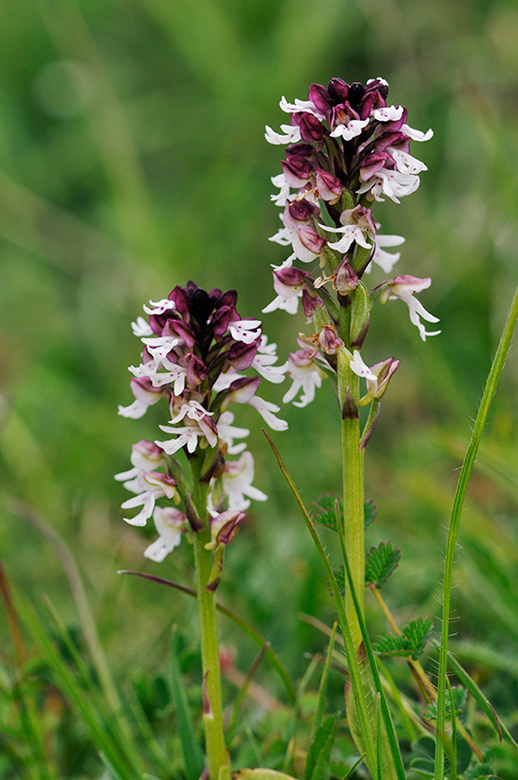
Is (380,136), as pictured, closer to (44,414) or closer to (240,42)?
(44,414)

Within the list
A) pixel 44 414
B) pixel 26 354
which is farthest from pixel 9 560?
pixel 26 354

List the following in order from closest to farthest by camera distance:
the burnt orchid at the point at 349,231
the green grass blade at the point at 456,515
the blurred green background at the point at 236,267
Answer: the green grass blade at the point at 456,515 < the burnt orchid at the point at 349,231 < the blurred green background at the point at 236,267

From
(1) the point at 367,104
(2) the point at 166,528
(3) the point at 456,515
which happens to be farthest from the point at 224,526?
(1) the point at 367,104

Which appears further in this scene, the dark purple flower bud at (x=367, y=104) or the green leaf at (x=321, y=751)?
the green leaf at (x=321, y=751)

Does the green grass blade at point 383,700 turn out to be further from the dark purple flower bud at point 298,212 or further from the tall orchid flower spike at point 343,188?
the dark purple flower bud at point 298,212

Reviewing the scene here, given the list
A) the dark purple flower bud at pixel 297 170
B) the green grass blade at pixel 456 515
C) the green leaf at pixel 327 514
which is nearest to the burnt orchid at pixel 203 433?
the green leaf at pixel 327 514

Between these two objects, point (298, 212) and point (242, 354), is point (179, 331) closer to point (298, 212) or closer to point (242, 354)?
point (242, 354)
